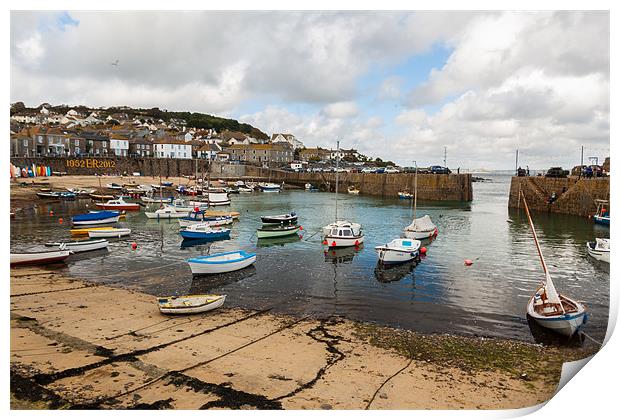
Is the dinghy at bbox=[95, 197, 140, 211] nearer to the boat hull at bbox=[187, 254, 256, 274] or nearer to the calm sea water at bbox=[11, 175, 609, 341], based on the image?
the calm sea water at bbox=[11, 175, 609, 341]

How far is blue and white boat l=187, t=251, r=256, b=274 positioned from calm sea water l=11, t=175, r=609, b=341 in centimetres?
34

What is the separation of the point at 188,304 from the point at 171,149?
79.0 metres

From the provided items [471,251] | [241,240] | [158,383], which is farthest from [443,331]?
[241,240]

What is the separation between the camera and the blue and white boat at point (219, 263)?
1723cm

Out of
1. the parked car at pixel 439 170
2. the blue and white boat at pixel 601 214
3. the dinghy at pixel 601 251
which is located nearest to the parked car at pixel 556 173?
the blue and white boat at pixel 601 214

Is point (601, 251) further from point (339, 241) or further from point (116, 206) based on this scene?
point (116, 206)

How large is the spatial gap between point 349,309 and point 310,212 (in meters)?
29.4

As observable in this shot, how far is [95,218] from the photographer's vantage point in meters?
28.8

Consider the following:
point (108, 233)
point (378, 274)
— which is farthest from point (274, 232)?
point (108, 233)

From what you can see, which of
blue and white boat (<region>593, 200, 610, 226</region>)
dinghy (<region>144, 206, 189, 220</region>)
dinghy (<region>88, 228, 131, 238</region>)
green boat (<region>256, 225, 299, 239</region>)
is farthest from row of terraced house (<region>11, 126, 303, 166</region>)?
blue and white boat (<region>593, 200, 610, 226</region>)

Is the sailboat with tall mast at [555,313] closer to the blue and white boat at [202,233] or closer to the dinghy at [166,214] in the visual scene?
the blue and white boat at [202,233]

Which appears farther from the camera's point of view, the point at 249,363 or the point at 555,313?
the point at 555,313

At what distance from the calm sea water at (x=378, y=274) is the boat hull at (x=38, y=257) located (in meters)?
0.84

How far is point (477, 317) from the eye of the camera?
43.2ft
